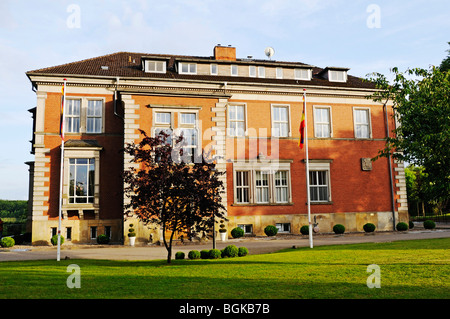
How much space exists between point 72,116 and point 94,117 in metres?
1.51

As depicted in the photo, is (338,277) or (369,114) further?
(369,114)

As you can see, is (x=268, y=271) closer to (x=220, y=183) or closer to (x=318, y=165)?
(x=220, y=183)

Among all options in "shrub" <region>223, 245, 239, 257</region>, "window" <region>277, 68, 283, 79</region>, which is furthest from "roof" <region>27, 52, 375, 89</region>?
"shrub" <region>223, 245, 239, 257</region>

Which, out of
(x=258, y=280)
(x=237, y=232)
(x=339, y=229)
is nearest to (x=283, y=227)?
(x=339, y=229)

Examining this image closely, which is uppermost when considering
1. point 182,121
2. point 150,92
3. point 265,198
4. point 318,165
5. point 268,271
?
point 150,92

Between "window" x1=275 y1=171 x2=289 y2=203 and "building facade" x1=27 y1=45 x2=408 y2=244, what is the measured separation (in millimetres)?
82

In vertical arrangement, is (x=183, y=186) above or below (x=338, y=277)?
above

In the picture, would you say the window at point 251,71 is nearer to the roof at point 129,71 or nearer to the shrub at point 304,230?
the roof at point 129,71

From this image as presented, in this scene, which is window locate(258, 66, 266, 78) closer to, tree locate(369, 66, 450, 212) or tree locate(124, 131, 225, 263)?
tree locate(369, 66, 450, 212)

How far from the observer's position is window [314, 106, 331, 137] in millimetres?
31266

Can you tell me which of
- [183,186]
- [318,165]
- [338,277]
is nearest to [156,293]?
[338,277]

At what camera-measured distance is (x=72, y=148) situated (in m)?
26.1
